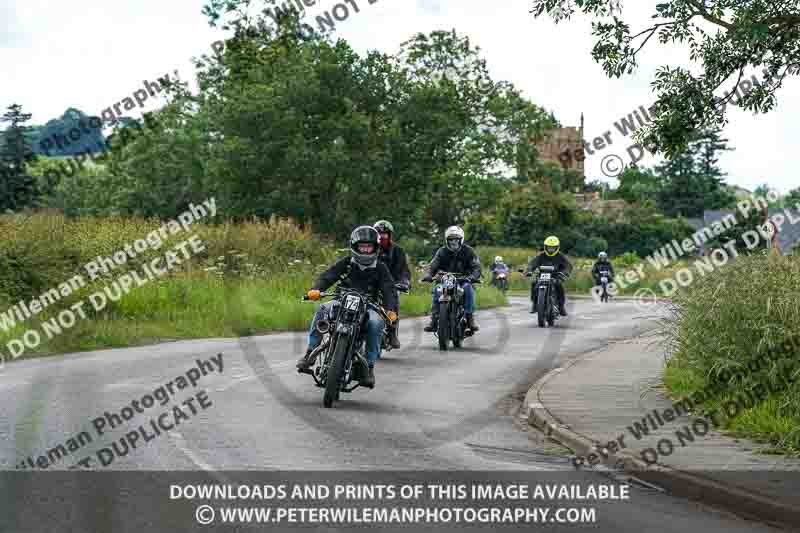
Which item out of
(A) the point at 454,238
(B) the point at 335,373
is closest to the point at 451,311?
(A) the point at 454,238

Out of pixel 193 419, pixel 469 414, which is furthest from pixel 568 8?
pixel 193 419

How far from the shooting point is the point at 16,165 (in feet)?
257

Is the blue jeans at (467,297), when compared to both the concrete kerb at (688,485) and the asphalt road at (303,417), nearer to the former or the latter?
the asphalt road at (303,417)

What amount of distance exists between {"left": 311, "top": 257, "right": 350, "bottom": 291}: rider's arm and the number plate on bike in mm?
876

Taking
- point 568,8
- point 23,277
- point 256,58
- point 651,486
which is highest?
point 256,58

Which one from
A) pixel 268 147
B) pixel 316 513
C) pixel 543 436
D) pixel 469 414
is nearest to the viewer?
pixel 316 513

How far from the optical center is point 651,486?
948 centimetres

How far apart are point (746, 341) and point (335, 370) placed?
4.12 meters

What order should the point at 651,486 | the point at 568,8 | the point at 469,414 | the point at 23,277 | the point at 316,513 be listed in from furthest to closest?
the point at 23,277, the point at 568,8, the point at 469,414, the point at 651,486, the point at 316,513

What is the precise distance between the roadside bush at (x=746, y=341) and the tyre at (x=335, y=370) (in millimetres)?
Result: 3664

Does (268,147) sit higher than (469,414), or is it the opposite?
(268,147)

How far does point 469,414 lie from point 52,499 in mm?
6295

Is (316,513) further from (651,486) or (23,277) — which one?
(23,277)

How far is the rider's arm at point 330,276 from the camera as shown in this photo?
47.3 ft
